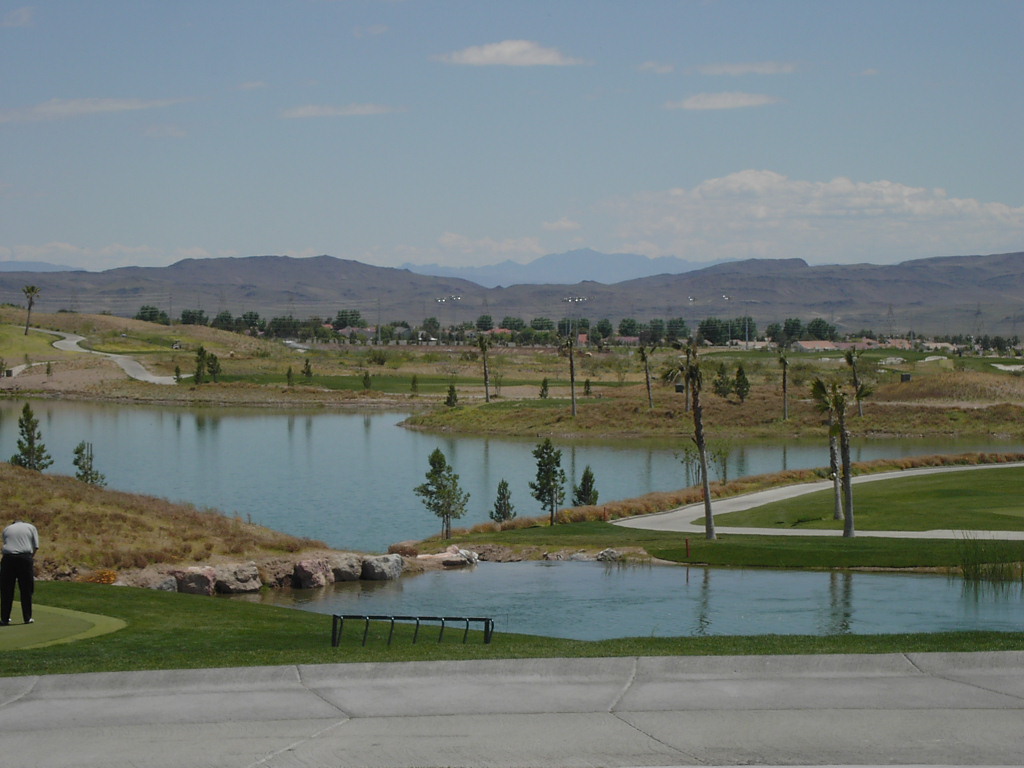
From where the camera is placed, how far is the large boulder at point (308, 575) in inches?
1190

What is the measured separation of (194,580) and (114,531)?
3.33 meters

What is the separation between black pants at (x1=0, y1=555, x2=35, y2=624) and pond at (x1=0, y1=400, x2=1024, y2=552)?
26.2 meters

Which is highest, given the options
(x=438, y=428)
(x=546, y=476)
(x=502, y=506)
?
(x=546, y=476)

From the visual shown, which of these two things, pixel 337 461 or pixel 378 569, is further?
pixel 337 461

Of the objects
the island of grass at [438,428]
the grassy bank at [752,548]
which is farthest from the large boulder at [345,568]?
the grassy bank at [752,548]

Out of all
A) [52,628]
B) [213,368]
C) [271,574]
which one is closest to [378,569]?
[271,574]

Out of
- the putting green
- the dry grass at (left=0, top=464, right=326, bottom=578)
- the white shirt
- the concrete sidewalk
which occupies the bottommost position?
the dry grass at (left=0, top=464, right=326, bottom=578)

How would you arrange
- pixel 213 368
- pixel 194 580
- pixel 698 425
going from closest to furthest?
pixel 194 580
pixel 698 425
pixel 213 368

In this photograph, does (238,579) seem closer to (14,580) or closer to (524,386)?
(14,580)

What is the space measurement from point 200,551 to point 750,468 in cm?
4541

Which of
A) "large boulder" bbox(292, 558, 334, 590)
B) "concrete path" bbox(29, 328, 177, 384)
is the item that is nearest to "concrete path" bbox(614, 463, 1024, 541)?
"large boulder" bbox(292, 558, 334, 590)

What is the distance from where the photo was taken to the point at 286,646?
16.9 metres

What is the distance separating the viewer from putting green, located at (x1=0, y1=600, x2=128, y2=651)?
1528cm

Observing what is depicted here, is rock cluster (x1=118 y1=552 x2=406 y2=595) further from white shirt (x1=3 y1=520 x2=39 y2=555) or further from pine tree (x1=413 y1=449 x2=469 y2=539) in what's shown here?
pine tree (x1=413 y1=449 x2=469 y2=539)
